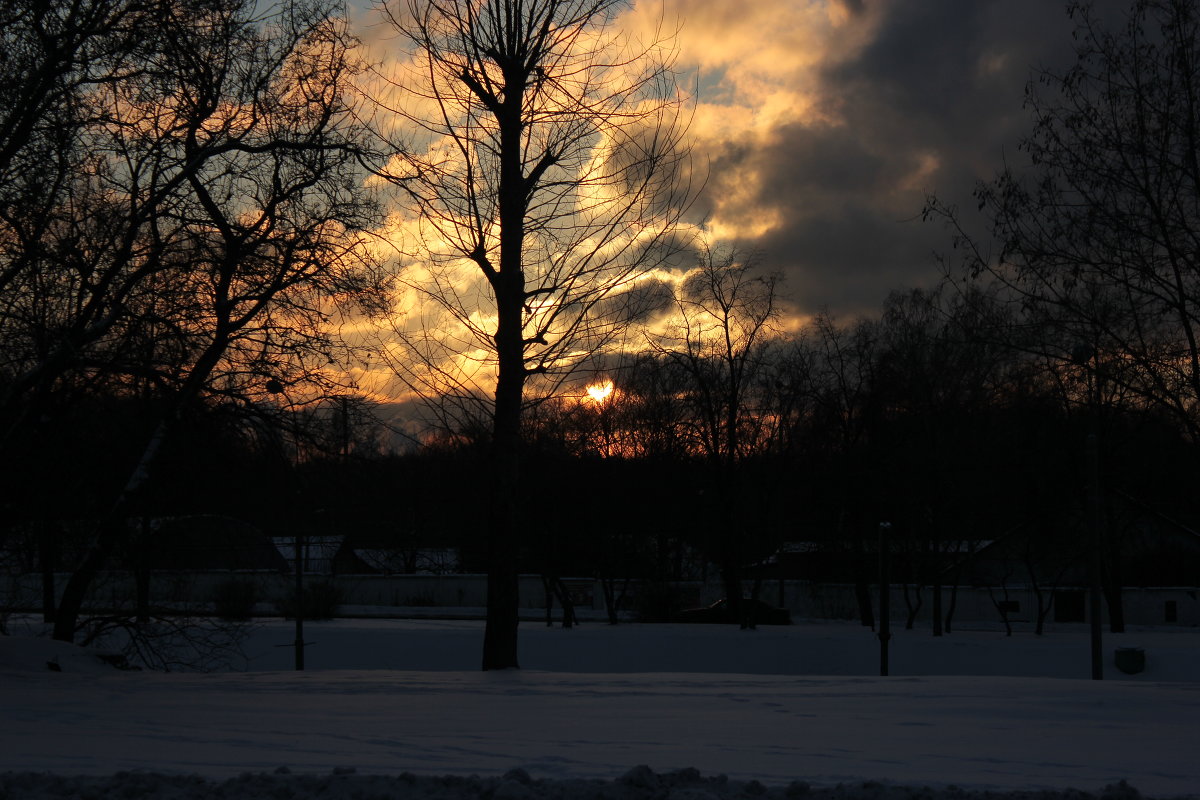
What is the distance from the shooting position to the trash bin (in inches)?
888

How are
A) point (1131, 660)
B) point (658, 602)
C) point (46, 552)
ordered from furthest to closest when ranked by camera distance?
point (658, 602)
point (1131, 660)
point (46, 552)

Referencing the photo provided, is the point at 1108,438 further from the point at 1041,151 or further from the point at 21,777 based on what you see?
the point at 21,777

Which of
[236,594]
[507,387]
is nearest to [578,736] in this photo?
[507,387]

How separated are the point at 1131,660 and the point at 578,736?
19.6 metres

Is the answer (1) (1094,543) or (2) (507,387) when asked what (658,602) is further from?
(2) (507,387)

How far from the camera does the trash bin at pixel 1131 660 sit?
74.0ft

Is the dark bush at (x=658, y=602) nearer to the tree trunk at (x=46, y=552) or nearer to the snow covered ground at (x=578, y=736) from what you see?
the tree trunk at (x=46, y=552)

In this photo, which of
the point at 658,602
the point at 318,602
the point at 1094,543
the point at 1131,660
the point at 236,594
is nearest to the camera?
the point at 1094,543

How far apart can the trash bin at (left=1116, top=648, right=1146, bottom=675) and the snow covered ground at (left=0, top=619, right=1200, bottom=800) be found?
14.1 m

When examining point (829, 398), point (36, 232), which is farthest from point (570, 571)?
point (36, 232)

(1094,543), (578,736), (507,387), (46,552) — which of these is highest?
(507,387)

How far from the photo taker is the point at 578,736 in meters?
6.54

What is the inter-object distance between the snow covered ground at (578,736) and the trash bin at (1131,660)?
46.2 feet

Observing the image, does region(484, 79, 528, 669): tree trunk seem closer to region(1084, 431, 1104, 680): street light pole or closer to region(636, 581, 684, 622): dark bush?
region(1084, 431, 1104, 680): street light pole
